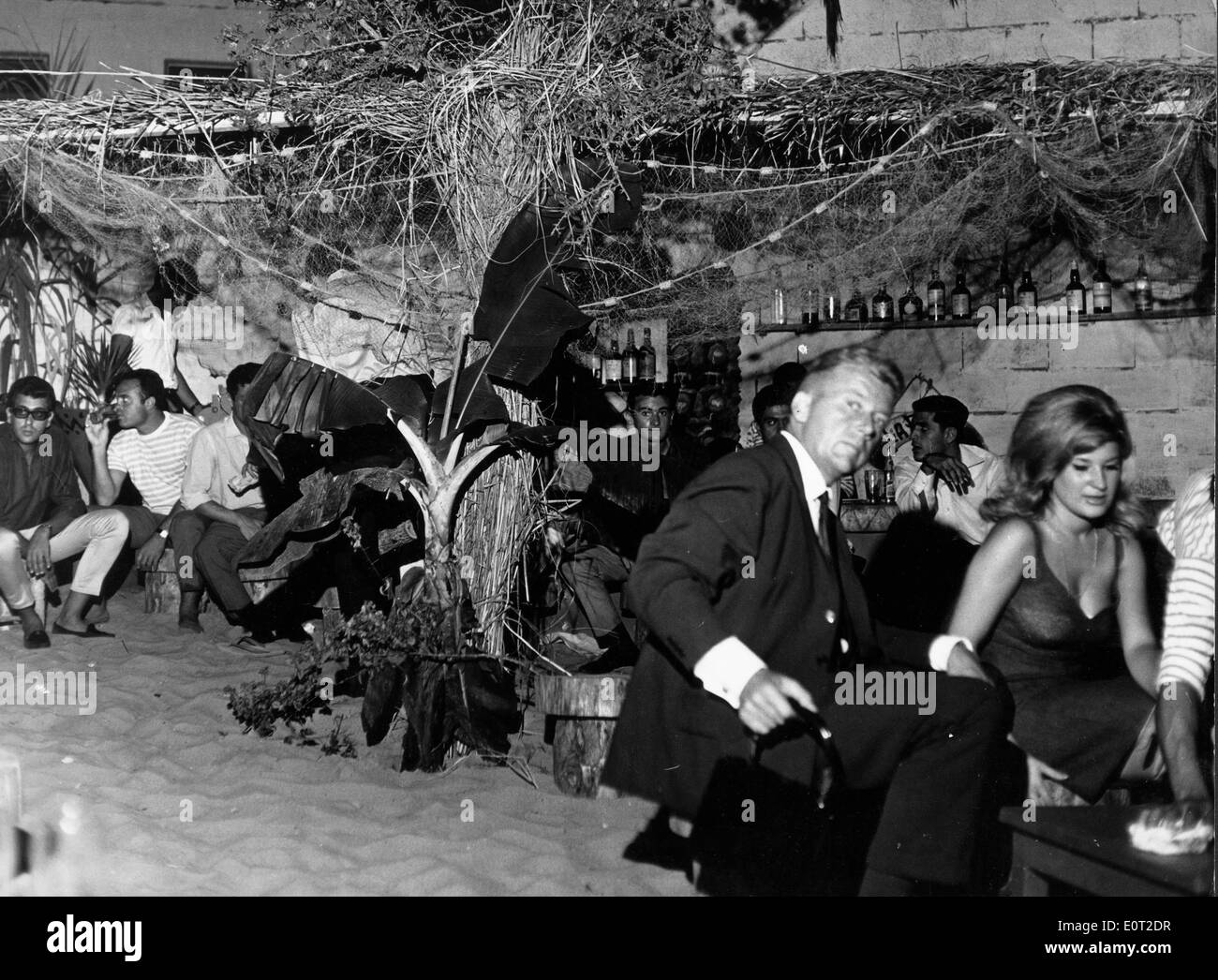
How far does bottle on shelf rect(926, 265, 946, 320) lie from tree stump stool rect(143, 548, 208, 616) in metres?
4.43

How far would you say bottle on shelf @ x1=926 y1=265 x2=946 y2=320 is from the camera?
6.72 m

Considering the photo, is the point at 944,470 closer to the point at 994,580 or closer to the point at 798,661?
the point at 994,580

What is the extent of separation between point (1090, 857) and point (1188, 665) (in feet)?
4.37

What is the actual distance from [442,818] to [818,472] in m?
2.09

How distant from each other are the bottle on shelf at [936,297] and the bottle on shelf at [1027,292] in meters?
0.43

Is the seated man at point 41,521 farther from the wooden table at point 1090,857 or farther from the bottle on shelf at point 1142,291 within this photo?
the bottle on shelf at point 1142,291

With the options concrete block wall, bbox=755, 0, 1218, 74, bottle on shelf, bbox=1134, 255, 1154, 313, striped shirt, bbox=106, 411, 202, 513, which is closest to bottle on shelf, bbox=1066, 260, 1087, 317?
bottle on shelf, bbox=1134, 255, 1154, 313

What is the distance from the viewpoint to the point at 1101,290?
6785 millimetres

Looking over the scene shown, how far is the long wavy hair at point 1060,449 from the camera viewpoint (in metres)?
4.42

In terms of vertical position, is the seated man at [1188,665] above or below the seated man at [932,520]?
below

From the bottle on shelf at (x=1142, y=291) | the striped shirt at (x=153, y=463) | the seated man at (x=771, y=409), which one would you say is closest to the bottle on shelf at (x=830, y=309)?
the seated man at (x=771, y=409)

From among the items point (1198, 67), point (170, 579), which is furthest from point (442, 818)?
point (1198, 67)

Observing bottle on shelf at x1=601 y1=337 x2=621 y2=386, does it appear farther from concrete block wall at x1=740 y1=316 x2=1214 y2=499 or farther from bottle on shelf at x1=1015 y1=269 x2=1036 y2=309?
bottle on shelf at x1=1015 y1=269 x2=1036 y2=309

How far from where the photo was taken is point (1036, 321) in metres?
6.93
